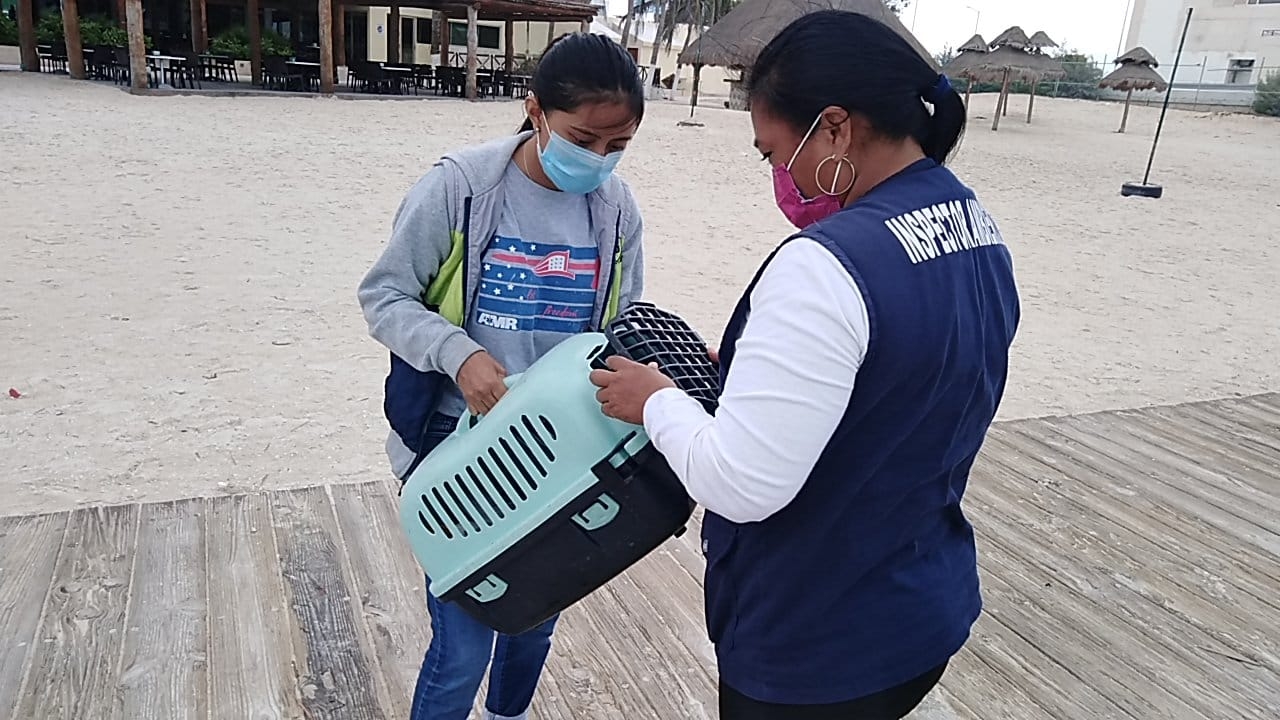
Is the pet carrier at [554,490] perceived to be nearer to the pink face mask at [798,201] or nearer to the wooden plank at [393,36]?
the pink face mask at [798,201]

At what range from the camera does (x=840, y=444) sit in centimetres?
96

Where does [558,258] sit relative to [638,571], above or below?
above

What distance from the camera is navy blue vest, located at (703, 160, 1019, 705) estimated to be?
3.04 ft

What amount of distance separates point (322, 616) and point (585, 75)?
1463 mm

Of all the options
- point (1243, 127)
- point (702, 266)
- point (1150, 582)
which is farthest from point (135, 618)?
point (1243, 127)

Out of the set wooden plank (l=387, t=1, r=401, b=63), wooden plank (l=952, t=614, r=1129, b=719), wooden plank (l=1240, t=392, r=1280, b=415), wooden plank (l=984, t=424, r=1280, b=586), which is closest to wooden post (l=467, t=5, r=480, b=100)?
wooden plank (l=387, t=1, r=401, b=63)

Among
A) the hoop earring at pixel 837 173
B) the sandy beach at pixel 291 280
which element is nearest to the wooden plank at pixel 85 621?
the sandy beach at pixel 291 280

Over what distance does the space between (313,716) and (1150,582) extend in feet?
7.32

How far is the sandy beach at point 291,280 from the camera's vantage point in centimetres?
378

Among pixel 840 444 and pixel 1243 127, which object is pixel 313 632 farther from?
pixel 1243 127

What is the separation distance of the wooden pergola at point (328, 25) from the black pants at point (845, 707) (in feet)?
59.7

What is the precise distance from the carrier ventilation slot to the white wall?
4178 centimetres

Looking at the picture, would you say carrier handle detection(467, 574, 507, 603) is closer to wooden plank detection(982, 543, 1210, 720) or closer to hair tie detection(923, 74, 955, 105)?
hair tie detection(923, 74, 955, 105)

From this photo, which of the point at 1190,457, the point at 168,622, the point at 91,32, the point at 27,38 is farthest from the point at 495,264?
the point at 27,38
